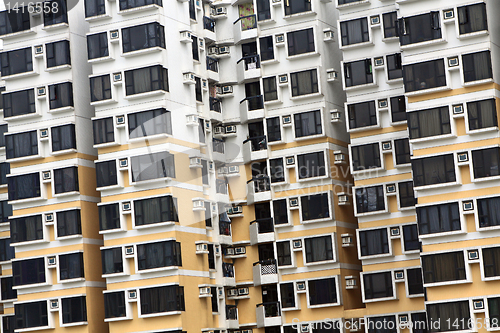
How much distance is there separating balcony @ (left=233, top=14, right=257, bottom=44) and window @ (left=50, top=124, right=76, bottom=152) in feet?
32.2

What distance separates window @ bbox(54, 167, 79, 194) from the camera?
4634cm

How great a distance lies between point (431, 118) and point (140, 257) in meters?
14.5

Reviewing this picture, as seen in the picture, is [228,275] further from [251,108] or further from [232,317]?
[251,108]

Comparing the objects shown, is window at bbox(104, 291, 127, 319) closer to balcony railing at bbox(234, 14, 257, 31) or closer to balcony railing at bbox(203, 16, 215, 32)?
balcony railing at bbox(203, 16, 215, 32)

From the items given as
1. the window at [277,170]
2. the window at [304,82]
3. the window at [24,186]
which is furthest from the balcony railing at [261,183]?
the window at [24,186]

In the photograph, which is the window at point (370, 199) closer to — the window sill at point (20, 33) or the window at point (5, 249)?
the window sill at point (20, 33)

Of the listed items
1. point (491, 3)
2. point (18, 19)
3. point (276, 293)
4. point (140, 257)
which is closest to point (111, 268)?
point (140, 257)

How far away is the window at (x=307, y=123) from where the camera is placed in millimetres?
46812

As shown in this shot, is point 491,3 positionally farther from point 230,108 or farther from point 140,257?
point 140,257

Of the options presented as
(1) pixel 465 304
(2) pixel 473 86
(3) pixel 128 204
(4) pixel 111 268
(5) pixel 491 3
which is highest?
(5) pixel 491 3

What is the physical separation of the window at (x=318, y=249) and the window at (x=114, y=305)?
8.86 m

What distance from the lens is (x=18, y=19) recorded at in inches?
1890

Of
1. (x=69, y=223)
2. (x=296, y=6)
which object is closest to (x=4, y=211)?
(x=69, y=223)

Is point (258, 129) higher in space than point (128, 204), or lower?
higher
